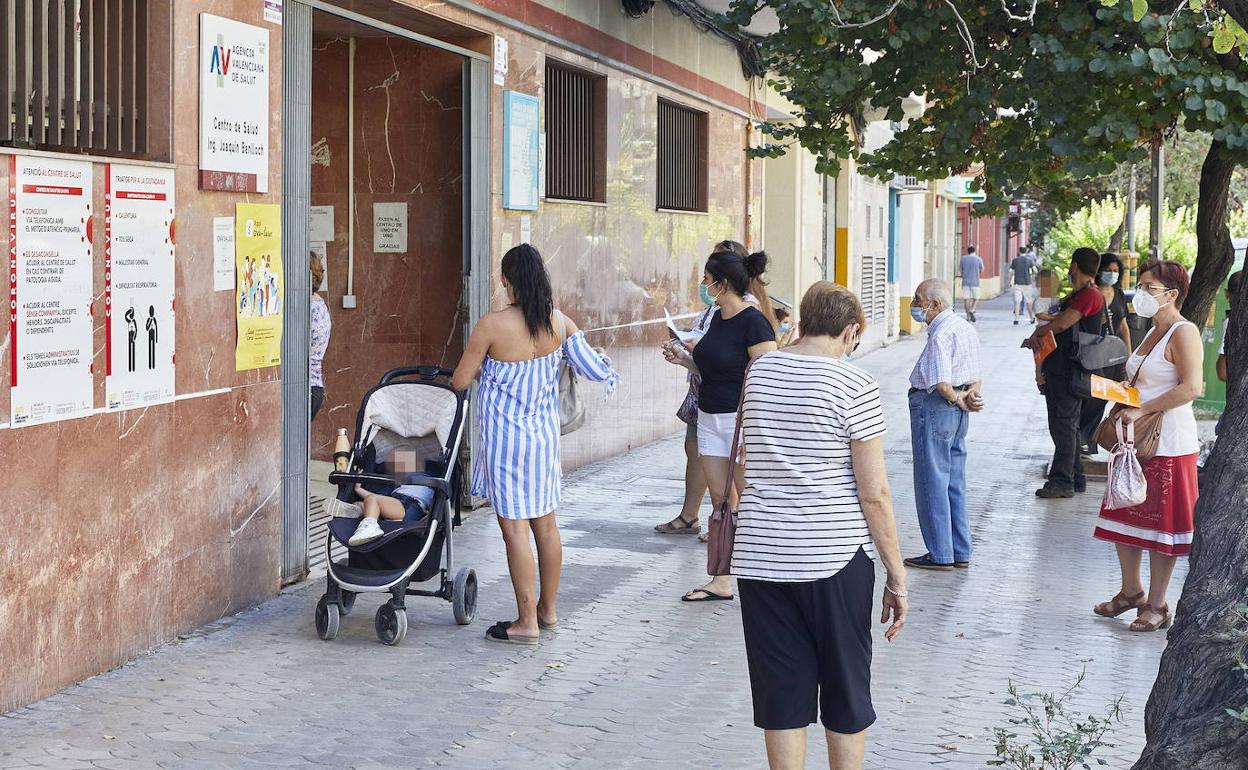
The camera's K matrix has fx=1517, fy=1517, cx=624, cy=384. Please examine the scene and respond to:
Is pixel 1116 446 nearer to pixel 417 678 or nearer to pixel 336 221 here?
pixel 417 678

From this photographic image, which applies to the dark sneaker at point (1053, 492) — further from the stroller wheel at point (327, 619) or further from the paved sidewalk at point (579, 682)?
the stroller wheel at point (327, 619)

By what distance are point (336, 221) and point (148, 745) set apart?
602 cm

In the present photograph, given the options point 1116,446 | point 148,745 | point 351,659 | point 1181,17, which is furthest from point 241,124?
point 1181,17

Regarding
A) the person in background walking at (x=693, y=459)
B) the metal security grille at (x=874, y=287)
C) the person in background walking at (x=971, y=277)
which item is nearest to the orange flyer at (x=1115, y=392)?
the person in background walking at (x=693, y=459)

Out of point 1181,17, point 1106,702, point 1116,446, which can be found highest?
point 1181,17

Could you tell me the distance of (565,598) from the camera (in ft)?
26.5

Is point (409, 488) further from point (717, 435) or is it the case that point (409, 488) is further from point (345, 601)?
point (717, 435)

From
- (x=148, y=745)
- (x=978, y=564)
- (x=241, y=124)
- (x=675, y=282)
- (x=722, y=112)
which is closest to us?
(x=148, y=745)

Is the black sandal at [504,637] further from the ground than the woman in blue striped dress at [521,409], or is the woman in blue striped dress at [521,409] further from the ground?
the woman in blue striped dress at [521,409]

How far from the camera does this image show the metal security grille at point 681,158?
15367 millimetres

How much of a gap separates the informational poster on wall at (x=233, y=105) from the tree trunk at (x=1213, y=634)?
4677 millimetres

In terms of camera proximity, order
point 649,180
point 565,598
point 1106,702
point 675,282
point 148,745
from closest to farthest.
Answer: point 148,745 < point 1106,702 < point 565,598 < point 649,180 < point 675,282

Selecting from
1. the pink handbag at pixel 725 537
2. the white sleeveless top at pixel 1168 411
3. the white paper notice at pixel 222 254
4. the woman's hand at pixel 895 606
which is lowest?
the woman's hand at pixel 895 606

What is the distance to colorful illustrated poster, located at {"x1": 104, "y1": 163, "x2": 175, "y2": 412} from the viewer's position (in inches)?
247
